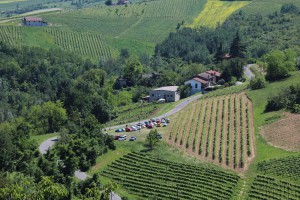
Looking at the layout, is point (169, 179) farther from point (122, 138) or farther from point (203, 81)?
point (203, 81)

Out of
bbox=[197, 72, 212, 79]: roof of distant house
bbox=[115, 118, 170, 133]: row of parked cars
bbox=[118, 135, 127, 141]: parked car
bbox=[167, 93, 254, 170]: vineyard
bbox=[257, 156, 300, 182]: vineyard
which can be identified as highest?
bbox=[257, 156, 300, 182]: vineyard

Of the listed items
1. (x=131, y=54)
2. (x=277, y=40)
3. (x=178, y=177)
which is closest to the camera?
(x=178, y=177)

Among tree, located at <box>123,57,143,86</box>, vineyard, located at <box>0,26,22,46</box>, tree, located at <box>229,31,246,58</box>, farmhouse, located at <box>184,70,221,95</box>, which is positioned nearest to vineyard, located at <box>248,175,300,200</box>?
farmhouse, located at <box>184,70,221,95</box>

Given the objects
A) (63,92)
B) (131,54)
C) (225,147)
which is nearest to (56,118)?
(63,92)

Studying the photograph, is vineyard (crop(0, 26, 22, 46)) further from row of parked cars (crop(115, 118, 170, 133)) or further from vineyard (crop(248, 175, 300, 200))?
vineyard (crop(248, 175, 300, 200))

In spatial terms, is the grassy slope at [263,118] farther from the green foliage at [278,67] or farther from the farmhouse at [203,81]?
the farmhouse at [203,81]

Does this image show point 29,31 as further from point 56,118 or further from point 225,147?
Result: point 225,147
